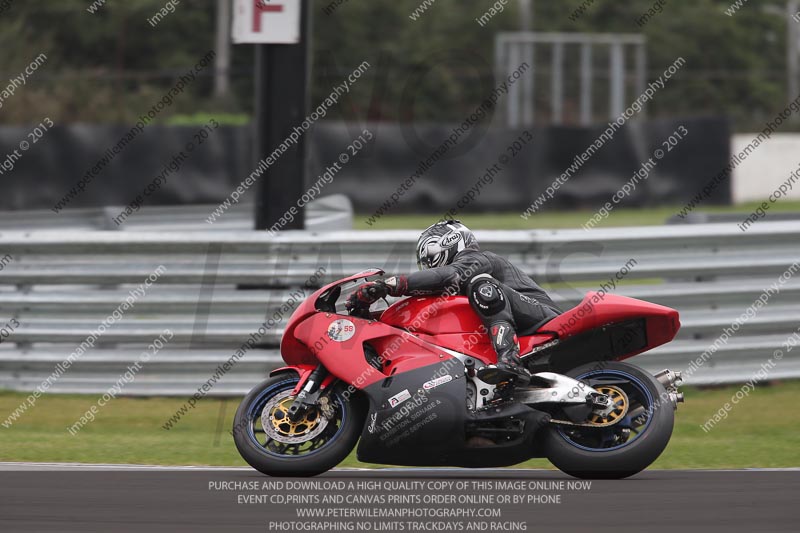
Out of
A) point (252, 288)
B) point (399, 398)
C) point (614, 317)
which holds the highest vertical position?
point (614, 317)

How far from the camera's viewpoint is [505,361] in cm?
674

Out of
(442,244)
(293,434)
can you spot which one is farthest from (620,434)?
(293,434)

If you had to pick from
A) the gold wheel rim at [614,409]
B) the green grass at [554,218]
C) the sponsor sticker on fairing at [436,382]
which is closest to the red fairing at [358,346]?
the sponsor sticker on fairing at [436,382]

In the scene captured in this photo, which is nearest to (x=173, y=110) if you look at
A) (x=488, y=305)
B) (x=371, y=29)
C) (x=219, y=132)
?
(x=219, y=132)

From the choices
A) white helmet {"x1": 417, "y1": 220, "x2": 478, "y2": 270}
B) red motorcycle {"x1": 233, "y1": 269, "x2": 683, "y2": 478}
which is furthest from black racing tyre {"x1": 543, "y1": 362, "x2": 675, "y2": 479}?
white helmet {"x1": 417, "y1": 220, "x2": 478, "y2": 270}

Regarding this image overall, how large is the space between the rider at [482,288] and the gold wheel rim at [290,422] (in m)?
0.67

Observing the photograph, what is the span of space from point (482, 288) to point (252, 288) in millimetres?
3062

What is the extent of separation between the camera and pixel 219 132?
2177 cm

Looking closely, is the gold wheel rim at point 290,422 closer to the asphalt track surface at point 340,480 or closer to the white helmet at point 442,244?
the asphalt track surface at point 340,480

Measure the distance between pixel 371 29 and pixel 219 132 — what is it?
23929 millimetres

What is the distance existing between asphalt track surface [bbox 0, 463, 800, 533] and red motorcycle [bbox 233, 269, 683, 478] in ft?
0.50

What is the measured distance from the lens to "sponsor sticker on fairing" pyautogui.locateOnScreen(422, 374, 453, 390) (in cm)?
675

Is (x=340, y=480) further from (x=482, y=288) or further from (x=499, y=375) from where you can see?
(x=482, y=288)

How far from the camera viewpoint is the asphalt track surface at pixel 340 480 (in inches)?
213
